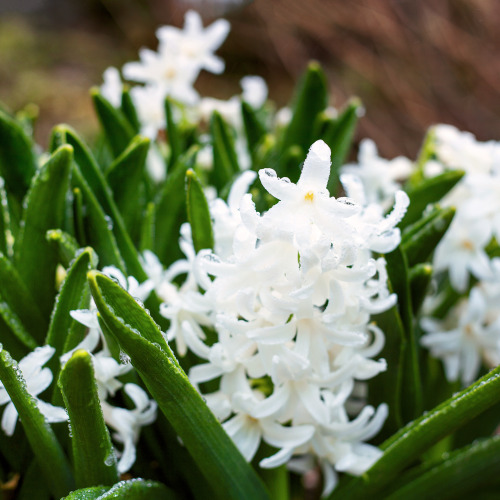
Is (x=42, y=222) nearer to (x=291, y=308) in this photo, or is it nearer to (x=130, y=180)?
(x=130, y=180)

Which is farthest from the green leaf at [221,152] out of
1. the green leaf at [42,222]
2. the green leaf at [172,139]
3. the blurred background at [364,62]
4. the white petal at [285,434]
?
the blurred background at [364,62]

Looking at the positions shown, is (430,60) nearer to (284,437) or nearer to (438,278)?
(438,278)

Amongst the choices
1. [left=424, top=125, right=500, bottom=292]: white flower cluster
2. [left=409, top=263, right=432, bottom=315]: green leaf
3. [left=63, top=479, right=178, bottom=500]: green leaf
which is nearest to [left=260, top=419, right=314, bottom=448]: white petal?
[left=63, top=479, right=178, bottom=500]: green leaf

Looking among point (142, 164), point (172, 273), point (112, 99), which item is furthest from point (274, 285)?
point (112, 99)

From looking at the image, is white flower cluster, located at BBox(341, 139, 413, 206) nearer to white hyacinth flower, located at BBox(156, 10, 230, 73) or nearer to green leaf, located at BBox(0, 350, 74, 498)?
white hyacinth flower, located at BBox(156, 10, 230, 73)

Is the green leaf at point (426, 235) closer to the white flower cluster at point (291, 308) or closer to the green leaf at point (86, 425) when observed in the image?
the white flower cluster at point (291, 308)

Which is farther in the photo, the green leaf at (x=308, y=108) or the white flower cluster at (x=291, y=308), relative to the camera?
the green leaf at (x=308, y=108)
